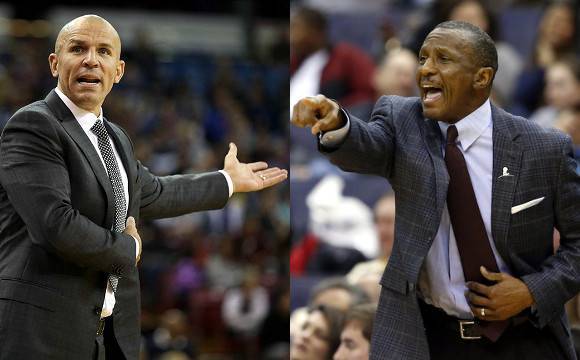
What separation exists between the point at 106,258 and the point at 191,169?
6.92 m

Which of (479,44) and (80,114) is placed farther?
(479,44)

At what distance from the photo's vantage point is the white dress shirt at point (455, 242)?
10.6 feet

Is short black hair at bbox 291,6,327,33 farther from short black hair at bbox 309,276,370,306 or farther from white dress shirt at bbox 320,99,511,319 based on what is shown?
white dress shirt at bbox 320,99,511,319

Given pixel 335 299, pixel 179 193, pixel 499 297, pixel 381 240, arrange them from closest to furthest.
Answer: pixel 499 297 → pixel 179 193 → pixel 335 299 → pixel 381 240

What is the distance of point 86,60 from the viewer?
3.04 m

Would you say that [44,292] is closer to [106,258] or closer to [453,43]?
[106,258]

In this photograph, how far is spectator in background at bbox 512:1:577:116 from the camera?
7207 millimetres

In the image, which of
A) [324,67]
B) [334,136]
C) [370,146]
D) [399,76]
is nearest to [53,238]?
[334,136]

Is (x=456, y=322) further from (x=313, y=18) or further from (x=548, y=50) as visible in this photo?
(x=548, y=50)

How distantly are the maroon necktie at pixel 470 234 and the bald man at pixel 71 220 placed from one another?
1.00 meters

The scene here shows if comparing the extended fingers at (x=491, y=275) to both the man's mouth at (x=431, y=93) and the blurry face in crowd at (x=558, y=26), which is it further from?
the blurry face in crowd at (x=558, y=26)

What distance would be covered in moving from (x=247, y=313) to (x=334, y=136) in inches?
231

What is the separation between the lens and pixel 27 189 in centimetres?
290

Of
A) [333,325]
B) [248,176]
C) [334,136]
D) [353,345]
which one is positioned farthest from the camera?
[333,325]
